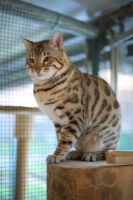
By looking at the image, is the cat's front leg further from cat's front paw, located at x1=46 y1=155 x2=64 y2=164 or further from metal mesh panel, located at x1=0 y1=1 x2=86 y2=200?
metal mesh panel, located at x1=0 y1=1 x2=86 y2=200

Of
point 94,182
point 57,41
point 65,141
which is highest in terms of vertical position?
point 57,41

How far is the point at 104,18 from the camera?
2018mm

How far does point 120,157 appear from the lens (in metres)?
1.12

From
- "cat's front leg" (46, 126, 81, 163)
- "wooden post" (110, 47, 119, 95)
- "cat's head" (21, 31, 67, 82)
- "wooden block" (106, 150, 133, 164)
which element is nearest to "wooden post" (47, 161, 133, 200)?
"wooden block" (106, 150, 133, 164)

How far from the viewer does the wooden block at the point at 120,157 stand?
1118mm

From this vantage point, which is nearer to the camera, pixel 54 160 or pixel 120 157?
pixel 120 157

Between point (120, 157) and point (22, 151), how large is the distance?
2.79 ft

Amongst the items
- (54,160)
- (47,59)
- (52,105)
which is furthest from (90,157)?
(47,59)

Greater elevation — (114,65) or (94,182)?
(114,65)

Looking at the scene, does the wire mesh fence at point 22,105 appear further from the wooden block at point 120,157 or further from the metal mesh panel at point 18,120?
the wooden block at point 120,157

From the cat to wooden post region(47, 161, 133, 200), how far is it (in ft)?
0.58

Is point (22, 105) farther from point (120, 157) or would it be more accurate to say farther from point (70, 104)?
point (120, 157)

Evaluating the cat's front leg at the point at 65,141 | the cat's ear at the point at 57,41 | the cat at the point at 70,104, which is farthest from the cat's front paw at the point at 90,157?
the cat's ear at the point at 57,41

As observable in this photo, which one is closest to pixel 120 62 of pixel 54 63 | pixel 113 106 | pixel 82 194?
pixel 113 106
